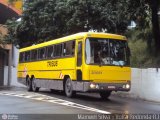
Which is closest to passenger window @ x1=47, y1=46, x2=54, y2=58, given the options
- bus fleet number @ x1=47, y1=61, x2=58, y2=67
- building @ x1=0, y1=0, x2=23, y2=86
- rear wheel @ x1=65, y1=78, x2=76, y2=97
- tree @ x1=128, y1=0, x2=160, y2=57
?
bus fleet number @ x1=47, y1=61, x2=58, y2=67

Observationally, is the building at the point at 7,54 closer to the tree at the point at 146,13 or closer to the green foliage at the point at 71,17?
the green foliage at the point at 71,17

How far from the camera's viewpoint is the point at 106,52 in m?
20.7

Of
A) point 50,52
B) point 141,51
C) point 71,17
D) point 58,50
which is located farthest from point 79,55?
point 71,17

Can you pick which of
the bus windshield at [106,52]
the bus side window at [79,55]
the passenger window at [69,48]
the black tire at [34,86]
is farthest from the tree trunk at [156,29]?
the black tire at [34,86]

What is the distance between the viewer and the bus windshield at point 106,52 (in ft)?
67.5

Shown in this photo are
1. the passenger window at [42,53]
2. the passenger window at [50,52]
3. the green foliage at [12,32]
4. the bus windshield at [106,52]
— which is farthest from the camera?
the green foliage at [12,32]

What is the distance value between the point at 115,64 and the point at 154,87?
2962 mm

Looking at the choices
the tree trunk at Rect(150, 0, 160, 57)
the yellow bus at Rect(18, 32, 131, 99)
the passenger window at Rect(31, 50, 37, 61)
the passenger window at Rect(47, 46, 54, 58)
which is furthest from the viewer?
the passenger window at Rect(31, 50, 37, 61)

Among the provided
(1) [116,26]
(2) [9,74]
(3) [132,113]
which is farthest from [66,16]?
(3) [132,113]

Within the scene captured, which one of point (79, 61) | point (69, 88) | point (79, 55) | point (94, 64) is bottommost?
point (69, 88)

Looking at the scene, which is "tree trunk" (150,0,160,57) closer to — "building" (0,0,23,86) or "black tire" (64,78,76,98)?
"black tire" (64,78,76,98)

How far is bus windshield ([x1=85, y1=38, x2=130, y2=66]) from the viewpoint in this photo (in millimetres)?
20562

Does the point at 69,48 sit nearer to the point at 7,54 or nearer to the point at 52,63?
the point at 52,63

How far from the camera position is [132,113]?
15742 millimetres
